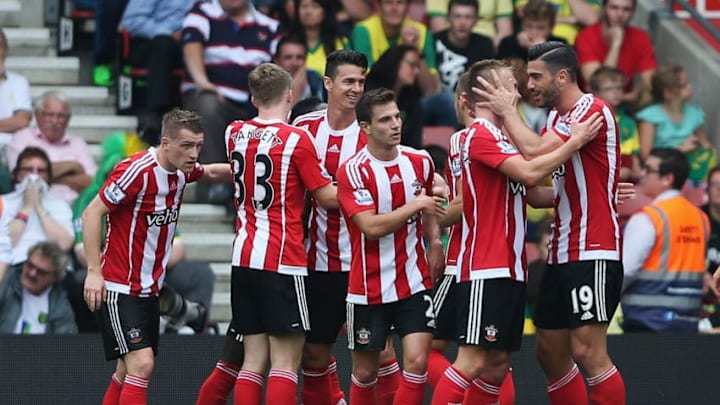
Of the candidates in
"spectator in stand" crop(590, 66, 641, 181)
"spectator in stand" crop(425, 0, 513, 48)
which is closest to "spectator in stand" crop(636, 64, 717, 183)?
"spectator in stand" crop(590, 66, 641, 181)

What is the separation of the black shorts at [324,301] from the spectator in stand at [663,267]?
3.11 meters

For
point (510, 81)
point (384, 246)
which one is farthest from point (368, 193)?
point (510, 81)

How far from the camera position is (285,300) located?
895cm

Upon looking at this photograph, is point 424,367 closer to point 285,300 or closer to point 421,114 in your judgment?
point 285,300

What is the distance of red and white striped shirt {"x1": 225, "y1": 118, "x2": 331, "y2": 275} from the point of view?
8906 millimetres

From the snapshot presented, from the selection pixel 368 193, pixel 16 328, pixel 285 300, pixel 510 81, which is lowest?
pixel 16 328

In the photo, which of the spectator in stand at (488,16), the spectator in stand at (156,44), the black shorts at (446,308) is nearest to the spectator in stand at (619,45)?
the spectator in stand at (488,16)

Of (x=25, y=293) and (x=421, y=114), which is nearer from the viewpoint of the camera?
(x=25, y=293)

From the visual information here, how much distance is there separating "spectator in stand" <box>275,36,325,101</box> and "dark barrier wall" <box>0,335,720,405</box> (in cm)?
277

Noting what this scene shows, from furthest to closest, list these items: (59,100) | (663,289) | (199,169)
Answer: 1. (59,100)
2. (663,289)
3. (199,169)

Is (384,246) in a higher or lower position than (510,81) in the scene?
lower

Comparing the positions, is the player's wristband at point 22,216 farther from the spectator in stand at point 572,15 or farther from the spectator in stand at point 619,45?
the spectator in stand at point 619,45

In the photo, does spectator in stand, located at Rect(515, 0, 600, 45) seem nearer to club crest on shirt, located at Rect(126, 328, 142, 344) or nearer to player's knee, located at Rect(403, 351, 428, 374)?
player's knee, located at Rect(403, 351, 428, 374)

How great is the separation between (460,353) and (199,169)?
1.95 meters
